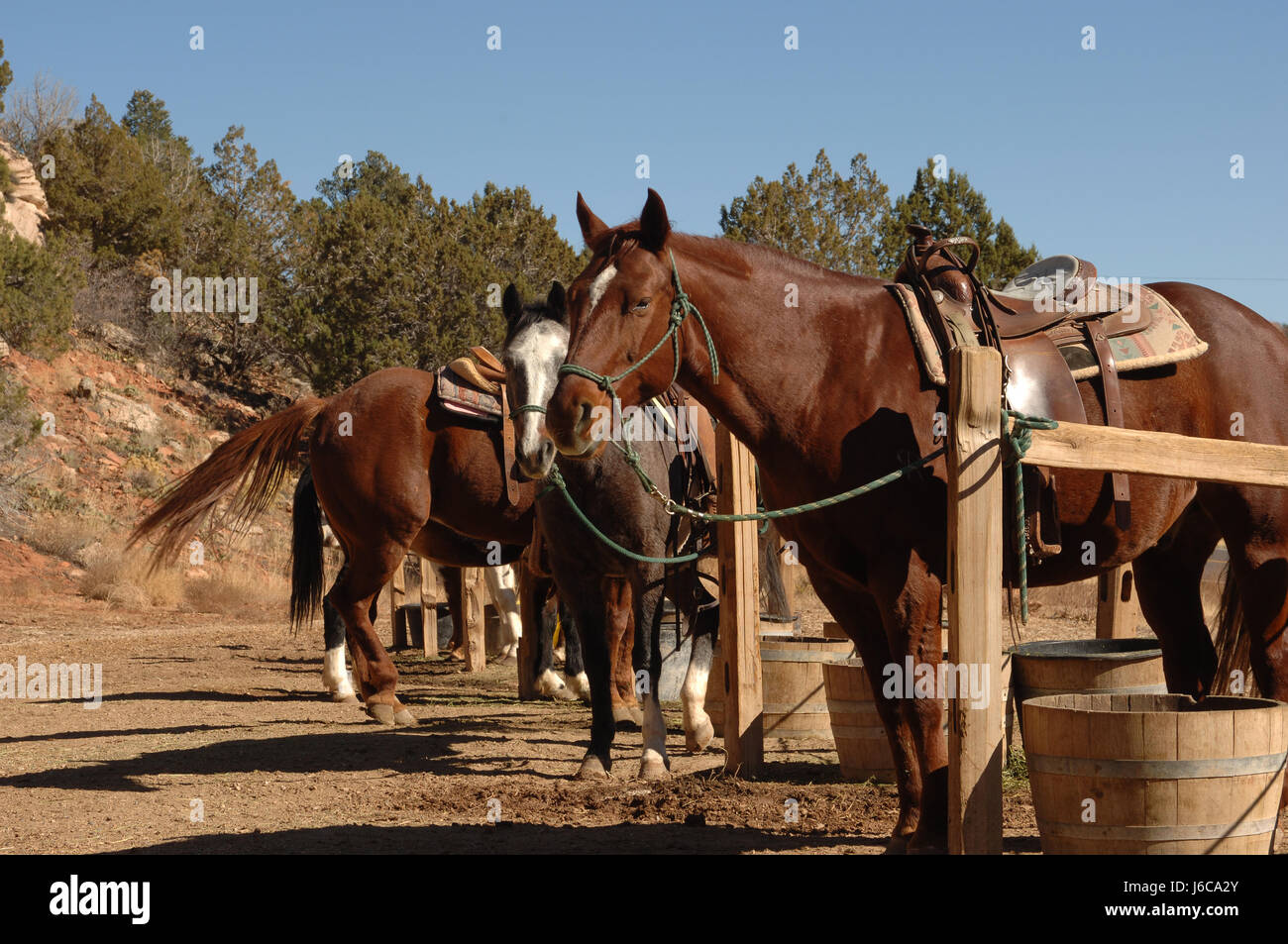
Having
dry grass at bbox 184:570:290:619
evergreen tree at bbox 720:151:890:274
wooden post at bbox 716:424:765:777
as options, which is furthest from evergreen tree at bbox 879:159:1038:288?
wooden post at bbox 716:424:765:777

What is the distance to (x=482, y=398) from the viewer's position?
8.93 meters

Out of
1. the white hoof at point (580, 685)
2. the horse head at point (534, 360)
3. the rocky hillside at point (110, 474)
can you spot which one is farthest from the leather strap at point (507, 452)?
the rocky hillside at point (110, 474)

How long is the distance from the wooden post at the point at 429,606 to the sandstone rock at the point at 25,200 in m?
22.4

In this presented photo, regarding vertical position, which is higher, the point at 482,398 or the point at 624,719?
the point at 482,398

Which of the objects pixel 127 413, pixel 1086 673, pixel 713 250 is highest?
pixel 127 413

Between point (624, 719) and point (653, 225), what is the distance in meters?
5.25

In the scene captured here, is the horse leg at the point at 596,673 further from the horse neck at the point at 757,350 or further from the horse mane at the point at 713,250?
the horse mane at the point at 713,250

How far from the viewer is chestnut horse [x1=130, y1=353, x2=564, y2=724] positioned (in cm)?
877

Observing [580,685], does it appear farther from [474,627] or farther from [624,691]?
[474,627]

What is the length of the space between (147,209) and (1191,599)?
33.9 meters

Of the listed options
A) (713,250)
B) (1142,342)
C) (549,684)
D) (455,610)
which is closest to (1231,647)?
(1142,342)

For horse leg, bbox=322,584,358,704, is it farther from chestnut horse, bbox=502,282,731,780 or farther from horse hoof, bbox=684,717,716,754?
horse hoof, bbox=684,717,716,754

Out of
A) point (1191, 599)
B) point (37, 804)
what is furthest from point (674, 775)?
point (37, 804)

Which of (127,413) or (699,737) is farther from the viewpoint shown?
(127,413)
